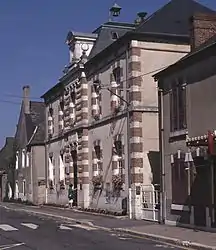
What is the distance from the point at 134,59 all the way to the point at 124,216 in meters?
7.39

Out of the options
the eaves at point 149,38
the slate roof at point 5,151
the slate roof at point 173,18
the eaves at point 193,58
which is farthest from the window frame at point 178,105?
the slate roof at point 5,151

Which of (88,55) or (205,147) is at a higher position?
(88,55)

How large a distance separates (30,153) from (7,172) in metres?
12.5

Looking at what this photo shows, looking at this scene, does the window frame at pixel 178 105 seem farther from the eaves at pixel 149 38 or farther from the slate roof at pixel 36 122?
the slate roof at pixel 36 122

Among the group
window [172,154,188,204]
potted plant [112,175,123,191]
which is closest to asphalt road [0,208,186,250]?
window [172,154,188,204]

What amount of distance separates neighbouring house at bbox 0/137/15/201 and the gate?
32516 millimetres

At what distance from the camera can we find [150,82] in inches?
1107

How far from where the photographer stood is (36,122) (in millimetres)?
53719

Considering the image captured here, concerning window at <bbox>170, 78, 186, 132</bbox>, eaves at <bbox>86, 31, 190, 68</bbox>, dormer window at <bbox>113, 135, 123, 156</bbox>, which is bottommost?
dormer window at <bbox>113, 135, 123, 156</bbox>

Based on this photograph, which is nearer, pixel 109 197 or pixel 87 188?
pixel 109 197

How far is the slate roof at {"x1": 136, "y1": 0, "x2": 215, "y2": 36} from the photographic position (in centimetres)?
2895

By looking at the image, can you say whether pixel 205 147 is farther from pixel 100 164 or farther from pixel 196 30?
pixel 100 164

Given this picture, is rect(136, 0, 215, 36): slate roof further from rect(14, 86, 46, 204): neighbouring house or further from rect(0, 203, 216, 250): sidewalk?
rect(14, 86, 46, 204): neighbouring house

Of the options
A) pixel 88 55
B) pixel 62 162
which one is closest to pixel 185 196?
pixel 88 55
